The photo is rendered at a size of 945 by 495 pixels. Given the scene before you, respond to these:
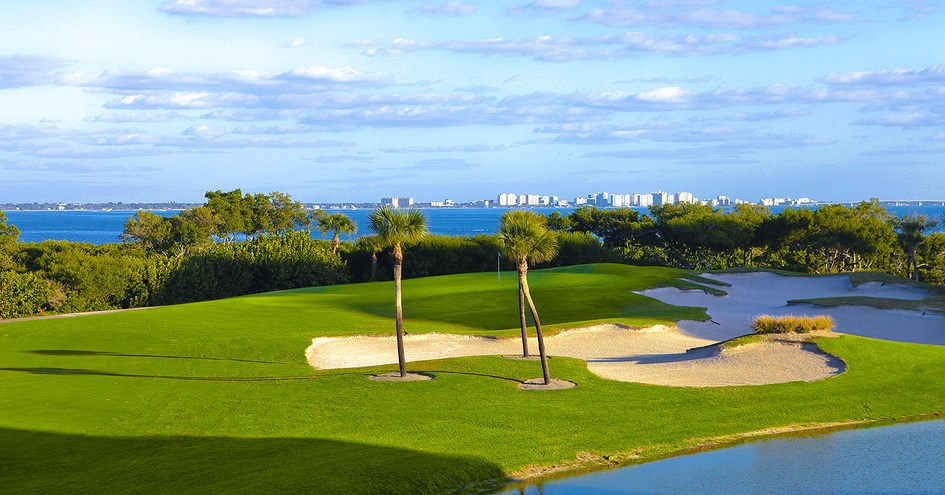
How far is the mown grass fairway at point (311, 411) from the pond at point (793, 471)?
3.01ft

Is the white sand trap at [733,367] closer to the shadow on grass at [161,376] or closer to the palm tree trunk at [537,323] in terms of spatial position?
the palm tree trunk at [537,323]

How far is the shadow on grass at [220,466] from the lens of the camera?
13992 millimetres

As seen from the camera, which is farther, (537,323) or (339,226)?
(339,226)

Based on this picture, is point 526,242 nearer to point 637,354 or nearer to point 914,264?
point 637,354

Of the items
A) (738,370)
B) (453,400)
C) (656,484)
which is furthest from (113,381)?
→ (738,370)

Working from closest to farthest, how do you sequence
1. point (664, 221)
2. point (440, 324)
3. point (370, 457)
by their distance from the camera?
point (370, 457) → point (440, 324) → point (664, 221)

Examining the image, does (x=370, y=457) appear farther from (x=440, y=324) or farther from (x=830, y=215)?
(x=830, y=215)

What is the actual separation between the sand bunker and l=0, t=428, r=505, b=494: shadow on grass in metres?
9.46

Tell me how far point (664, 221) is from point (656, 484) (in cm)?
6741

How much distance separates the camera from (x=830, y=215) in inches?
2781

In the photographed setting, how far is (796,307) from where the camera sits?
39594 mm

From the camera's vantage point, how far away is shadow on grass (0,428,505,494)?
551 inches

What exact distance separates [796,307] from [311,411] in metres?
27.5

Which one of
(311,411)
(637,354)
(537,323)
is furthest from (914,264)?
(311,411)
